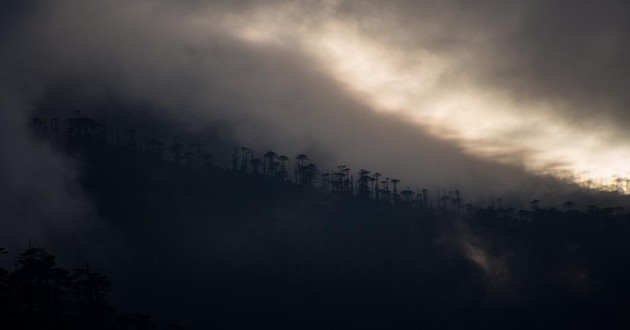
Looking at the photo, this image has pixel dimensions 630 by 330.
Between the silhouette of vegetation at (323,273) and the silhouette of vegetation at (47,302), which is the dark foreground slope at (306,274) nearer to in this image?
the silhouette of vegetation at (323,273)

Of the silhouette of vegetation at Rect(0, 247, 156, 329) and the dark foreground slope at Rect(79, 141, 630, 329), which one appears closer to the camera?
the silhouette of vegetation at Rect(0, 247, 156, 329)

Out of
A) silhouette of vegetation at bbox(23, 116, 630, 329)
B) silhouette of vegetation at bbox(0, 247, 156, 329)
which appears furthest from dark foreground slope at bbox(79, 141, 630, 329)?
silhouette of vegetation at bbox(0, 247, 156, 329)

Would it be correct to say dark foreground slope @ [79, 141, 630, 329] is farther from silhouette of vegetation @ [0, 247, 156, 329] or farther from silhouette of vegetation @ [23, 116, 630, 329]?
silhouette of vegetation @ [0, 247, 156, 329]

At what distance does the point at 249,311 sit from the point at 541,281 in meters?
111

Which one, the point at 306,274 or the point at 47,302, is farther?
the point at 306,274

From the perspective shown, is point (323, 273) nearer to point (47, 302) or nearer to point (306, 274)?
point (306, 274)

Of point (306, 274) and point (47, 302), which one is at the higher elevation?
point (47, 302)

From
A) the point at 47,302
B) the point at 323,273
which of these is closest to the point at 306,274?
the point at 323,273

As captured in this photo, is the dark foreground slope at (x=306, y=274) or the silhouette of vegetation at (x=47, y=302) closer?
the silhouette of vegetation at (x=47, y=302)

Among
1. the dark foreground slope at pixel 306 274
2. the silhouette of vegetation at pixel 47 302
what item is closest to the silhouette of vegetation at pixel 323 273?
the dark foreground slope at pixel 306 274

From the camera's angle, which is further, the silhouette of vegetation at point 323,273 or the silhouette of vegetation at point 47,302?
the silhouette of vegetation at point 323,273

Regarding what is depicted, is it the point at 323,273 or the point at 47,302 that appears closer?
the point at 47,302

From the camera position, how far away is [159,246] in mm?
163875

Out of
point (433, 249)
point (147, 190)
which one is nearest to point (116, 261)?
point (147, 190)
